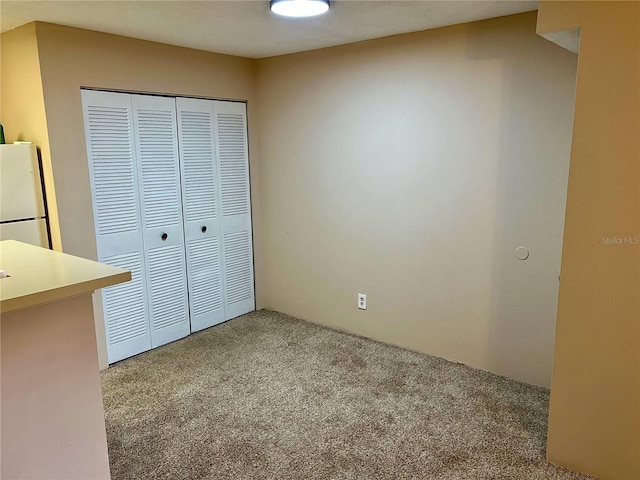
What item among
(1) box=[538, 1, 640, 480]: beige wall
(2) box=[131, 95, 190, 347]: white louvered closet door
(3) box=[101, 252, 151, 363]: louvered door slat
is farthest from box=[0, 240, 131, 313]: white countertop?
(1) box=[538, 1, 640, 480]: beige wall

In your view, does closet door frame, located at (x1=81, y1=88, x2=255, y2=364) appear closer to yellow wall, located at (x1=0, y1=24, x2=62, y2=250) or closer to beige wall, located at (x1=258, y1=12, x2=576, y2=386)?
yellow wall, located at (x1=0, y1=24, x2=62, y2=250)

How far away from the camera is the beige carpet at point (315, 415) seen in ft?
6.95

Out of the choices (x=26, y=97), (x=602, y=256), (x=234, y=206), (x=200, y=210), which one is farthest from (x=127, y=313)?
(x=602, y=256)

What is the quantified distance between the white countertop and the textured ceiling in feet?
4.27

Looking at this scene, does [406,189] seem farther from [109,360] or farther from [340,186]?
[109,360]

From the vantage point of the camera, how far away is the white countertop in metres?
1.40

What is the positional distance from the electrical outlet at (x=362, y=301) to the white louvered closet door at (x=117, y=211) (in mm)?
1576

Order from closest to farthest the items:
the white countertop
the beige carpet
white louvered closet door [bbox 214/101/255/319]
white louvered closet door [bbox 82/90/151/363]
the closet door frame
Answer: the white countertop < the beige carpet < white louvered closet door [bbox 82/90/151/363] < the closet door frame < white louvered closet door [bbox 214/101/255/319]

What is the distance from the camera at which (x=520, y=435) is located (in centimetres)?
232

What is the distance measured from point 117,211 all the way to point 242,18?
4.85ft

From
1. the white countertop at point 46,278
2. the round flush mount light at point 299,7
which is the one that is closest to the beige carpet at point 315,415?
the white countertop at point 46,278

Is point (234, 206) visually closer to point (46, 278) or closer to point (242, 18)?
point (242, 18)

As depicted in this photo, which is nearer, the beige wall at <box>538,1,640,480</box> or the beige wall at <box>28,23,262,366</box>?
the beige wall at <box>538,1,640,480</box>

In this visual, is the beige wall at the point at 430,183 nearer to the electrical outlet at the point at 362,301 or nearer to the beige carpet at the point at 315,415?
the electrical outlet at the point at 362,301
